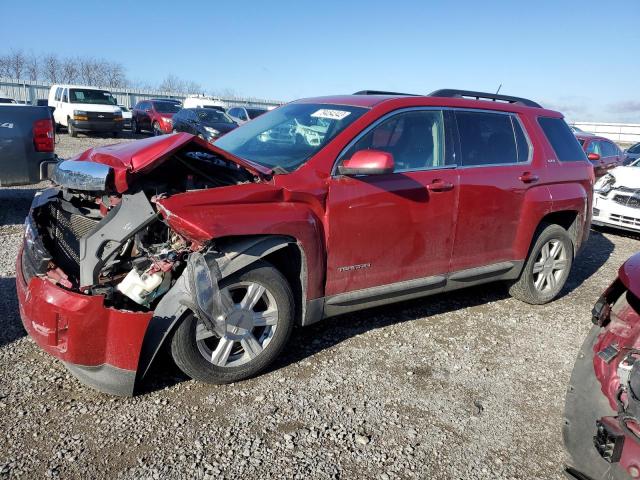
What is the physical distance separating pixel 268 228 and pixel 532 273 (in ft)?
9.75

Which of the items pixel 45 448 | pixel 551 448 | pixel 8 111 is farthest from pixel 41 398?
pixel 8 111

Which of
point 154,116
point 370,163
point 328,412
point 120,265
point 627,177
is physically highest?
point 370,163

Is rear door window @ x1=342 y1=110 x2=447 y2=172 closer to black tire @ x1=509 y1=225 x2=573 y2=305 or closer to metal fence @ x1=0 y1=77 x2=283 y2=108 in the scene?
black tire @ x1=509 y1=225 x2=573 y2=305

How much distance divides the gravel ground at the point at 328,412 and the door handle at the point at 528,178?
136 centimetres

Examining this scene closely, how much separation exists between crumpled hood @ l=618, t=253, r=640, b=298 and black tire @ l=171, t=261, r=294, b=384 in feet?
6.21

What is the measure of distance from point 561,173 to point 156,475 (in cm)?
432

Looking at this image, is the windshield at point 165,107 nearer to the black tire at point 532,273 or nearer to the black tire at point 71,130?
the black tire at point 71,130

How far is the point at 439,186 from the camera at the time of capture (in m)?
3.97

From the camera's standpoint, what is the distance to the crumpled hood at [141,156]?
10.3 ft

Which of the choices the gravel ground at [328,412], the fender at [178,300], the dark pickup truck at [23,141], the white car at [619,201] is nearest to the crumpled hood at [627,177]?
the white car at [619,201]

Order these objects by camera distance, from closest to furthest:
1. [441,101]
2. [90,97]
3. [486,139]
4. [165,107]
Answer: [441,101] → [486,139] → [90,97] → [165,107]

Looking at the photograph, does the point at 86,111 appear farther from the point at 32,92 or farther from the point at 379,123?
the point at 379,123

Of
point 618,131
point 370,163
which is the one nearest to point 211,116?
point 370,163

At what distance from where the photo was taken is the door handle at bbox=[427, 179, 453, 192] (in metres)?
3.94
